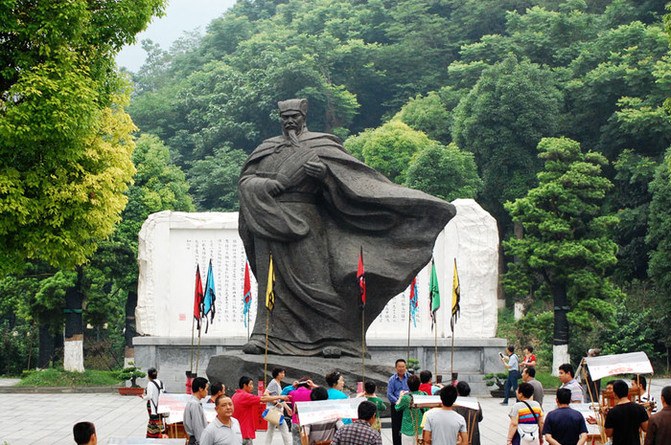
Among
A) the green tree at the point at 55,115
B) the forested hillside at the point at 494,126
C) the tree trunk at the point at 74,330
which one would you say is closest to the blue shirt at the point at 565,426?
the green tree at the point at 55,115

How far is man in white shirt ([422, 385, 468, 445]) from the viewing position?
604 cm

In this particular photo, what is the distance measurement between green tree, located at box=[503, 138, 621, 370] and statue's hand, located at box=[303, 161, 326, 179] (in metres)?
9.16

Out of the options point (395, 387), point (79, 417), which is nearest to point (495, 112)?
point (79, 417)

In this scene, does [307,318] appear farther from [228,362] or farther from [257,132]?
[257,132]

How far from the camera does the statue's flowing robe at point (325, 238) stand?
10.8 m

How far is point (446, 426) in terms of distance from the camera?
19.9 feet

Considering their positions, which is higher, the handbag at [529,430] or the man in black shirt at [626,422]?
the man in black shirt at [626,422]

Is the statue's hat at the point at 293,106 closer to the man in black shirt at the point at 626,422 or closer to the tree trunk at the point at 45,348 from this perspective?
the man in black shirt at the point at 626,422

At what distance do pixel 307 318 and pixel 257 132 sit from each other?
95.8ft

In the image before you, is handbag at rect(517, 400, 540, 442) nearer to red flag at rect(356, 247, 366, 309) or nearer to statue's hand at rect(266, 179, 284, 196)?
red flag at rect(356, 247, 366, 309)

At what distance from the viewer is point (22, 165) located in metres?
10.7

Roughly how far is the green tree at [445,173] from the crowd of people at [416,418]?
20064mm

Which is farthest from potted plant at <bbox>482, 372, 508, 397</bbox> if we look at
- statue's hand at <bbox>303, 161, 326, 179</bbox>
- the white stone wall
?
statue's hand at <bbox>303, 161, 326, 179</bbox>

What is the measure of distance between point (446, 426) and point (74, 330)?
46.7 feet
